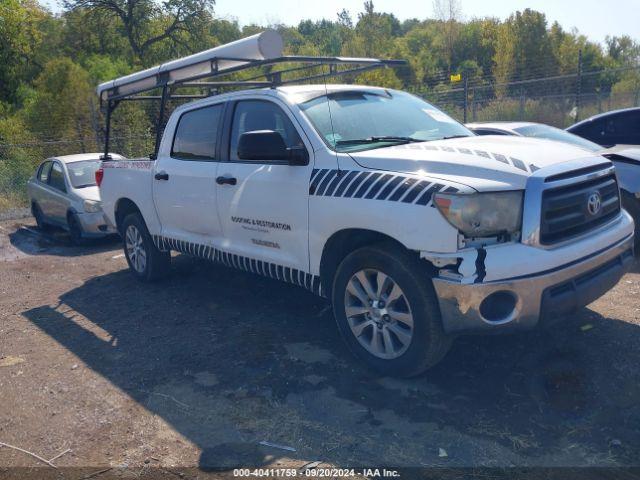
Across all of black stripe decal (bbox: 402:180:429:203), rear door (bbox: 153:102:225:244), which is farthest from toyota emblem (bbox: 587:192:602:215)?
rear door (bbox: 153:102:225:244)

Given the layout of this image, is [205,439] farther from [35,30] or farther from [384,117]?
[35,30]

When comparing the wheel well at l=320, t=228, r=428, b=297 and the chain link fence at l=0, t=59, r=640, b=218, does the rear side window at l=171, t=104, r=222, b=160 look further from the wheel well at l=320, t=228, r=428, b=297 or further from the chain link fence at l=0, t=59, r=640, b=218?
the chain link fence at l=0, t=59, r=640, b=218

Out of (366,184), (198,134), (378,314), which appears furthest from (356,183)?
(198,134)

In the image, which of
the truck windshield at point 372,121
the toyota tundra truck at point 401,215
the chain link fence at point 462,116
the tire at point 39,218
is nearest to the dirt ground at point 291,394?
the toyota tundra truck at point 401,215

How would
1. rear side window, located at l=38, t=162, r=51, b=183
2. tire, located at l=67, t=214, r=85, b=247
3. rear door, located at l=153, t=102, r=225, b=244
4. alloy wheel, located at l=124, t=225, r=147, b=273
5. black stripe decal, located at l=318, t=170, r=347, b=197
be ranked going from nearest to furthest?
black stripe decal, located at l=318, t=170, r=347, b=197 → rear door, located at l=153, t=102, r=225, b=244 → alloy wheel, located at l=124, t=225, r=147, b=273 → tire, located at l=67, t=214, r=85, b=247 → rear side window, located at l=38, t=162, r=51, b=183

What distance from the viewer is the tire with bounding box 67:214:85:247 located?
32.0 ft

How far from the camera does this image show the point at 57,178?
10.6 m

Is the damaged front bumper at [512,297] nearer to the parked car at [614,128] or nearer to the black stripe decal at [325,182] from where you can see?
the black stripe decal at [325,182]

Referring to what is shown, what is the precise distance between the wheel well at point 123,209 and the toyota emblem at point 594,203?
15.6 feet

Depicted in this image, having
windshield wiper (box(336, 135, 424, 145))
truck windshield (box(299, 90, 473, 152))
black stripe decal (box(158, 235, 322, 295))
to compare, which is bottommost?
black stripe decal (box(158, 235, 322, 295))

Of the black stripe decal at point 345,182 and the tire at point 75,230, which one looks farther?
the tire at point 75,230

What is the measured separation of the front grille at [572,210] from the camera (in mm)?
3637

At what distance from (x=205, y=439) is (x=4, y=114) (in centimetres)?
2561

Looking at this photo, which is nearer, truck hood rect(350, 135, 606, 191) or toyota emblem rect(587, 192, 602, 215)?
truck hood rect(350, 135, 606, 191)
